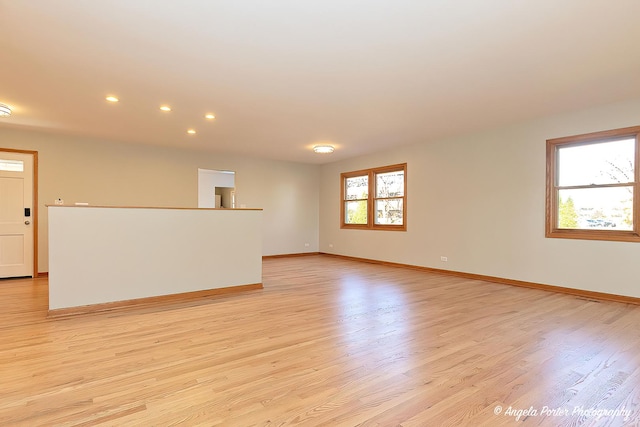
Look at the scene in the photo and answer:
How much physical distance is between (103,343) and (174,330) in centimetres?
56

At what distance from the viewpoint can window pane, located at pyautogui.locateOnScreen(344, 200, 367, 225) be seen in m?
8.30

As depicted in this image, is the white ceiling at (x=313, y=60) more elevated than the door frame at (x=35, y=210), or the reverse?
the white ceiling at (x=313, y=60)

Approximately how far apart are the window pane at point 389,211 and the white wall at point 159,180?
2.18 m

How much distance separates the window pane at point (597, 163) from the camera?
438cm

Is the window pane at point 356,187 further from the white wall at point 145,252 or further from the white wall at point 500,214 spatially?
the white wall at point 145,252

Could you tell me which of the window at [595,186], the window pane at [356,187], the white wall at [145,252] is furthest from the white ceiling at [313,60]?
the window pane at [356,187]

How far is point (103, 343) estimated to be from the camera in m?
2.80

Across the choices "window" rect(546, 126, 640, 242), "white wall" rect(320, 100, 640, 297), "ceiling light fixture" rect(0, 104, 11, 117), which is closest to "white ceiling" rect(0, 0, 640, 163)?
"ceiling light fixture" rect(0, 104, 11, 117)

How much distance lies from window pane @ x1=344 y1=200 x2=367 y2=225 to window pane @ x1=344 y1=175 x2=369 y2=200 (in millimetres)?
158

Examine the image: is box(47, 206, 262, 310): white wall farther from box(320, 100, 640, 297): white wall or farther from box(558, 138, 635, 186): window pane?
box(558, 138, 635, 186): window pane

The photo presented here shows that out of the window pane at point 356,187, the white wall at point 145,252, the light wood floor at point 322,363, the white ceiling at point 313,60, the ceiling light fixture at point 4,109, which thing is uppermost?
Answer: the white ceiling at point 313,60

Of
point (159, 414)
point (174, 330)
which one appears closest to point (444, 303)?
point (174, 330)

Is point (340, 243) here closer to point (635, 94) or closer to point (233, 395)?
point (635, 94)

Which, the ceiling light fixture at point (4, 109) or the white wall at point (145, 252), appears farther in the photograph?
the ceiling light fixture at point (4, 109)
